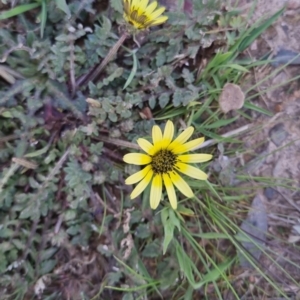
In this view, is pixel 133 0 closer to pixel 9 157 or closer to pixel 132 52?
pixel 132 52

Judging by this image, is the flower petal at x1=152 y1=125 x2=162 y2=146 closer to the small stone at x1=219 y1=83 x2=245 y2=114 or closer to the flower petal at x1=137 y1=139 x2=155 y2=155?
the flower petal at x1=137 y1=139 x2=155 y2=155

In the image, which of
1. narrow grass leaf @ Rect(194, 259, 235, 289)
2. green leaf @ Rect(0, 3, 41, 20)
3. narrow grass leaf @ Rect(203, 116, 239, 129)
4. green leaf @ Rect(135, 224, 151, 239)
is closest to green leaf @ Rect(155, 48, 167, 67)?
narrow grass leaf @ Rect(203, 116, 239, 129)

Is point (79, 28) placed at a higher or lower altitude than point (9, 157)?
higher

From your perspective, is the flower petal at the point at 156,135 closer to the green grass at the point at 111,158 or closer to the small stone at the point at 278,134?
the green grass at the point at 111,158

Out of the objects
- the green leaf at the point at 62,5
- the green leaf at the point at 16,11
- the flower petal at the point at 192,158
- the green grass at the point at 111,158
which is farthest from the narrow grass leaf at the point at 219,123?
the green leaf at the point at 16,11

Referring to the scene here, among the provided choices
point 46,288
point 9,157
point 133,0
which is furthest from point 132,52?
point 46,288

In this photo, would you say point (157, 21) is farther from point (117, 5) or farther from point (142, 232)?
point (142, 232)
